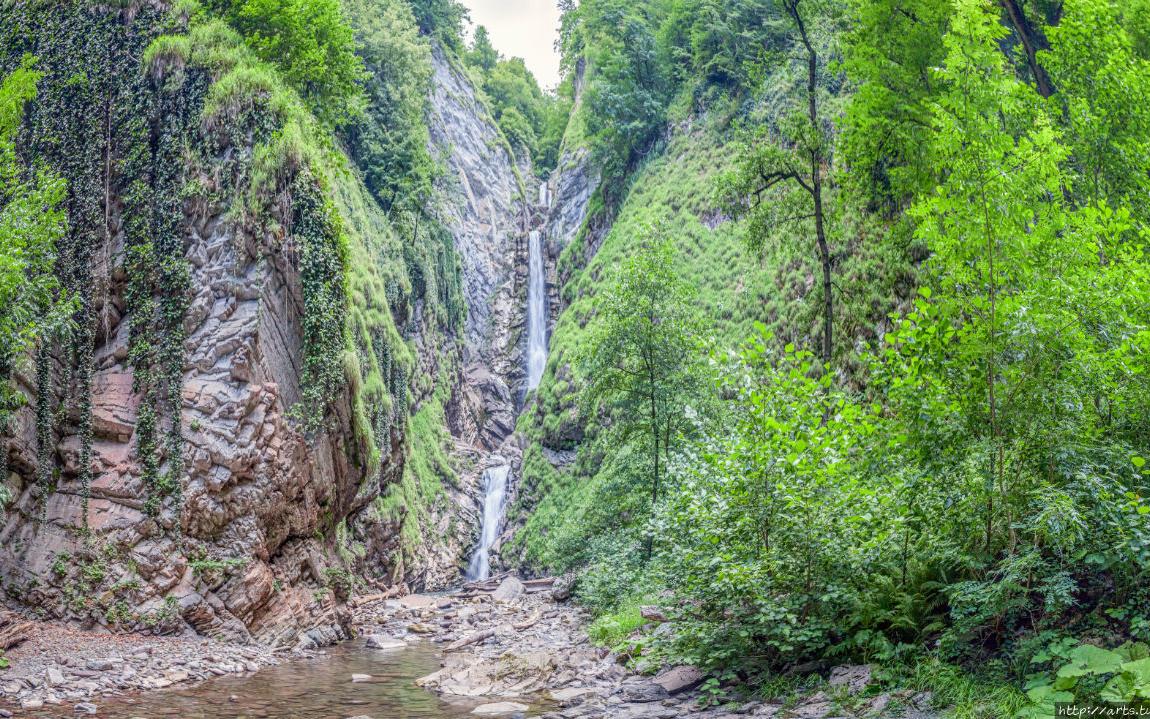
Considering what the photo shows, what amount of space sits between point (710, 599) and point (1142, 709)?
4.87m

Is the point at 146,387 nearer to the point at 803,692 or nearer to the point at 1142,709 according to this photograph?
the point at 803,692

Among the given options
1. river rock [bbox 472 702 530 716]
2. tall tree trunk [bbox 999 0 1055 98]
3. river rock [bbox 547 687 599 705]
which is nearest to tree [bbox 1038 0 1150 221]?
tall tree trunk [bbox 999 0 1055 98]

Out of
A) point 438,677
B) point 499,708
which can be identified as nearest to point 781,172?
point 499,708

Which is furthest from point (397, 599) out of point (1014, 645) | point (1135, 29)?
point (1135, 29)

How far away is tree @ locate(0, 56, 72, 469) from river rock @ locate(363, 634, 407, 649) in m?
9.35

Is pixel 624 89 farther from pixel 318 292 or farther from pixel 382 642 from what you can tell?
pixel 382 642

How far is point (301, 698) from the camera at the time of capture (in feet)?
38.3

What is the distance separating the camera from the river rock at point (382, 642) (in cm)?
1756

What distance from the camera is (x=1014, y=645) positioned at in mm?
6105

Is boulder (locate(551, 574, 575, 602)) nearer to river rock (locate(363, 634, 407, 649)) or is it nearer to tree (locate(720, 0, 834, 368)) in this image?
river rock (locate(363, 634, 407, 649))

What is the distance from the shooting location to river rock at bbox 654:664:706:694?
9039 millimetres

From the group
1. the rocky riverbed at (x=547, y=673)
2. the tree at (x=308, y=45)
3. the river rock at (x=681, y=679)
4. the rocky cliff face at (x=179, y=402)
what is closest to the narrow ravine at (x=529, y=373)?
the rocky riverbed at (x=547, y=673)

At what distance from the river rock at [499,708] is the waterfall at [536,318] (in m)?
30.8

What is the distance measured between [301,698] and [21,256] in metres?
11.4
